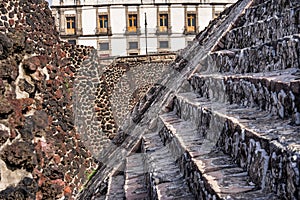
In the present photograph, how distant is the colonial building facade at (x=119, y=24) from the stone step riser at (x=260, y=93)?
26.7 metres

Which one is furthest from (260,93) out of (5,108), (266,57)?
(5,108)

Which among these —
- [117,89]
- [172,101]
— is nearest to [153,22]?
[117,89]

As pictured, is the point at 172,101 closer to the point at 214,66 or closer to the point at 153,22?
the point at 214,66

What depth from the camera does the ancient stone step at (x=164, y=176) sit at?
1.85 meters

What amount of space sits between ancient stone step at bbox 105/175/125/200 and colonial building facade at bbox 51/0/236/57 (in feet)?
85.8

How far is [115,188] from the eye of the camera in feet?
9.41

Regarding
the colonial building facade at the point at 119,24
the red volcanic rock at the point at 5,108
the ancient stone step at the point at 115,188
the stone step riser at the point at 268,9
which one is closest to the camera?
the stone step riser at the point at 268,9

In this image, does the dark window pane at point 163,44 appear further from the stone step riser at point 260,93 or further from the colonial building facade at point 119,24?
the stone step riser at point 260,93

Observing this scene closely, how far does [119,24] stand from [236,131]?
1105 inches

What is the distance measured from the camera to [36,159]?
15.7 feet

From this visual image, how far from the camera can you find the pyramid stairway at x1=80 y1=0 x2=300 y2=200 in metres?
1.33

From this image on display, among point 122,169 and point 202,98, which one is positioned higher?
point 202,98

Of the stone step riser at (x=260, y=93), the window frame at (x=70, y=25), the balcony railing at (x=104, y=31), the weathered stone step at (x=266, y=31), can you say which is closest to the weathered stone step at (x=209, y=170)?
the stone step riser at (x=260, y=93)

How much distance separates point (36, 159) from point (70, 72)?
4116mm
